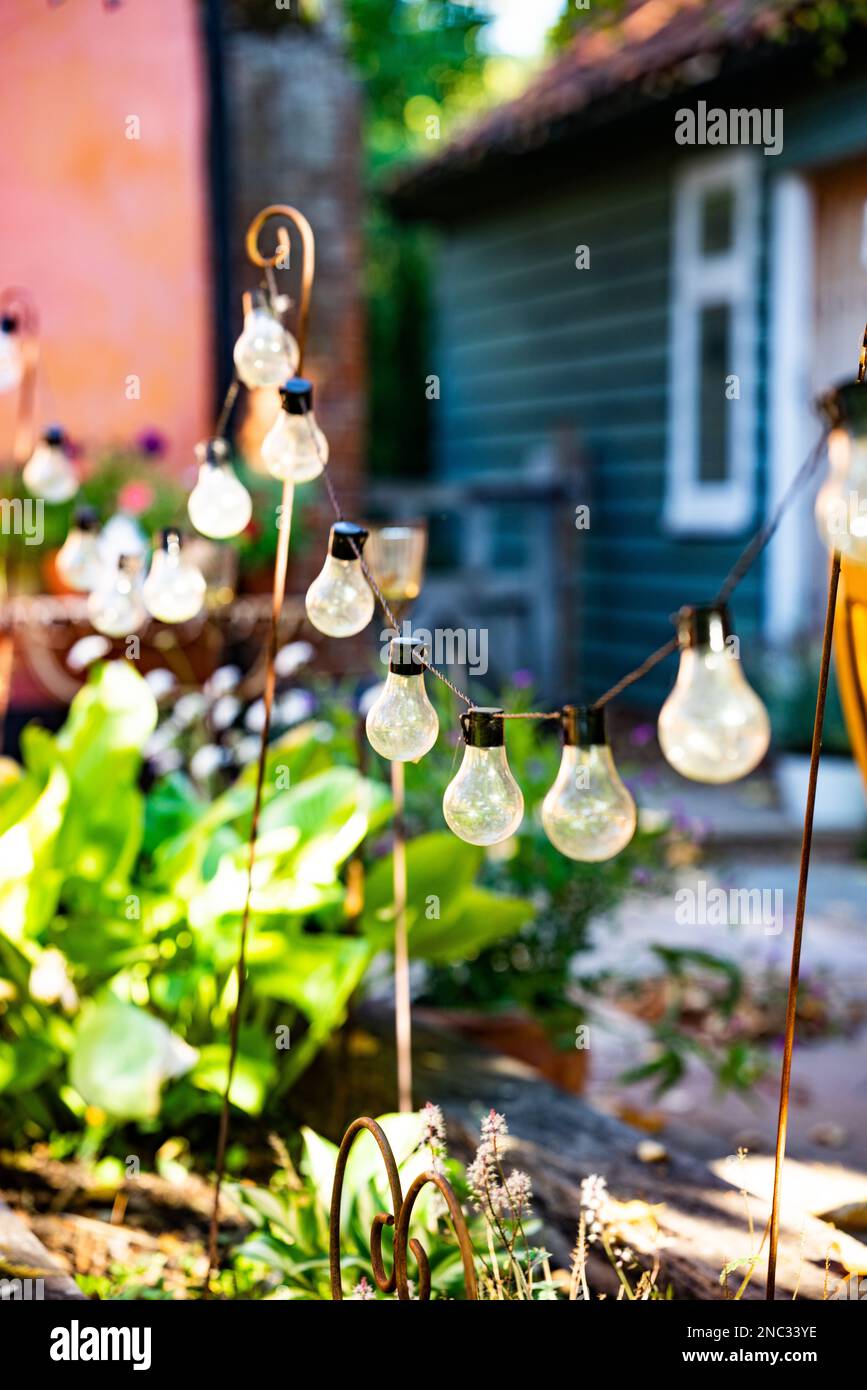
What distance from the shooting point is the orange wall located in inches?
229

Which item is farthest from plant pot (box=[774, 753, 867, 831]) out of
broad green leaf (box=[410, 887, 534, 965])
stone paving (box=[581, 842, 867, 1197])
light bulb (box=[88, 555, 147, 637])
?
light bulb (box=[88, 555, 147, 637])

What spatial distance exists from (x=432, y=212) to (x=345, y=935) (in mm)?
8683

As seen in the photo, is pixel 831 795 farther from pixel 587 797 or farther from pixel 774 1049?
pixel 587 797

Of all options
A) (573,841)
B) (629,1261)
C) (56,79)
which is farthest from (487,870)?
(56,79)

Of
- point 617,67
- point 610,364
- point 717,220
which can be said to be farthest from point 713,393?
point 617,67

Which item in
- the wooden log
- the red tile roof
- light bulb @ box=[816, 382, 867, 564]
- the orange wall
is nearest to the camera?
light bulb @ box=[816, 382, 867, 564]

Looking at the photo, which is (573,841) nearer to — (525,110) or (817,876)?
(817,876)

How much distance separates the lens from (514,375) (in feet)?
33.2

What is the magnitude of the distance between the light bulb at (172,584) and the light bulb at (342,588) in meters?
0.33

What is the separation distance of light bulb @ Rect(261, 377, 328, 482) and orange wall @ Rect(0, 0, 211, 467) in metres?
4.09

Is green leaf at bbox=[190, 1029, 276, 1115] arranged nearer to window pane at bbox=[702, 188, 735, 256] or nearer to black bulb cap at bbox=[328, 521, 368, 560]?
black bulb cap at bbox=[328, 521, 368, 560]

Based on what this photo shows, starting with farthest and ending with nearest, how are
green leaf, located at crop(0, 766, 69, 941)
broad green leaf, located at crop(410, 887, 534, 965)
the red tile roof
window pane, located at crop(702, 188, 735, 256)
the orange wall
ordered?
window pane, located at crop(702, 188, 735, 256) → the red tile roof → the orange wall → broad green leaf, located at crop(410, 887, 534, 965) → green leaf, located at crop(0, 766, 69, 941)

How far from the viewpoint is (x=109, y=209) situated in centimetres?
595

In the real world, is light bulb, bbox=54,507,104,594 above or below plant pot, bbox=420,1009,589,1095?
above
